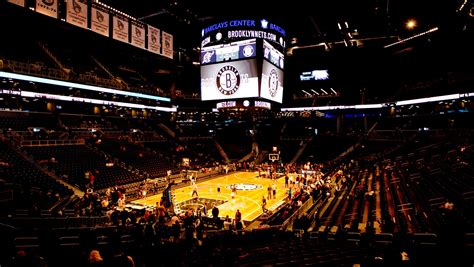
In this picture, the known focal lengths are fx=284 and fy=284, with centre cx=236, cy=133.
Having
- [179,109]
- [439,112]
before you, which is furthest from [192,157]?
[439,112]

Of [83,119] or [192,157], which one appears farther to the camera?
[192,157]

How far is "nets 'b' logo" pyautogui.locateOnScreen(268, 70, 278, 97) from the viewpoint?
1627 centimetres

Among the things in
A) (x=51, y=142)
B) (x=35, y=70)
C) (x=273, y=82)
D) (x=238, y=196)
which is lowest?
(x=238, y=196)

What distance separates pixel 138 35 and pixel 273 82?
7.78 meters

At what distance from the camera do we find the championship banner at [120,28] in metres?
12.8

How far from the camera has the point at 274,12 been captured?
20.5 metres

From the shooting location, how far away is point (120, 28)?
13.1 metres

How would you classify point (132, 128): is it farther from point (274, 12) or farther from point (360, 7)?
point (360, 7)

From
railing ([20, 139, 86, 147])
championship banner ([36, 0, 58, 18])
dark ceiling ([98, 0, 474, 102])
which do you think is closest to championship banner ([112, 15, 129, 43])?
championship banner ([36, 0, 58, 18])

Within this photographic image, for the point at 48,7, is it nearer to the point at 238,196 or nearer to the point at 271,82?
the point at 271,82

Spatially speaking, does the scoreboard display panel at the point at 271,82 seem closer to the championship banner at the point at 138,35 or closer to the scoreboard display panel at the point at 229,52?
the scoreboard display panel at the point at 229,52

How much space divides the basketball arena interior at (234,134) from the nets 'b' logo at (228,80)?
0.08m

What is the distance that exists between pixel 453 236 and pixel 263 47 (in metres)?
11.7

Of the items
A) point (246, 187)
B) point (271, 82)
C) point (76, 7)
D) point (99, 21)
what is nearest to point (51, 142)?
point (99, 21)
